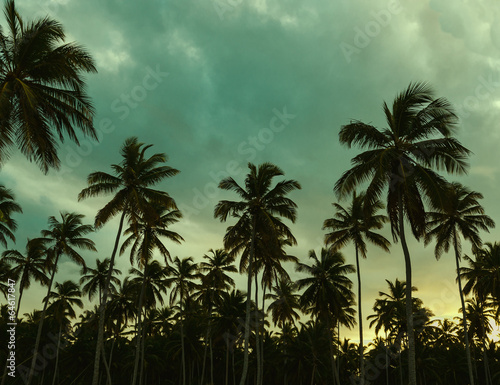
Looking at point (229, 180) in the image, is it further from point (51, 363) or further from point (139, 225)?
point (51, 363)

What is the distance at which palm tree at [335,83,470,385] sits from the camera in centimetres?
1891

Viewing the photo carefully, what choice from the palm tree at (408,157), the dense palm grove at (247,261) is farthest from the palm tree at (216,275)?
the palm tree at (408,157)

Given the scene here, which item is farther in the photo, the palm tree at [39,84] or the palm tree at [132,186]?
the palm tree at [132,186]

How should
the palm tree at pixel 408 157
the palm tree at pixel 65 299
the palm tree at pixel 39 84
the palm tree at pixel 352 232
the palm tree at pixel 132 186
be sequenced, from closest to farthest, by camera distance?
the palm tree at pixel 39 84 < the palm tree at pixel 408 157 < the palm tree at pixel 132 186 < the palm tree at pixel 352 232 < the palm tree at pixel 65 299

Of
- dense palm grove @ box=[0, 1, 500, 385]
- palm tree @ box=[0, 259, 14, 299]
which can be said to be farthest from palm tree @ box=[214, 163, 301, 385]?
palm tree @ box=[0, 259, 14, 299]

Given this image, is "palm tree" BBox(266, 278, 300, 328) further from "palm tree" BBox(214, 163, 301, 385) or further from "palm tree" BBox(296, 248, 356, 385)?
"palm tree" BBox(214, 163, 301, 385)

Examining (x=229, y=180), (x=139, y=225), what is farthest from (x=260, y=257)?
(x=139, y=225)

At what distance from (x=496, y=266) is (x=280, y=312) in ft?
71.6

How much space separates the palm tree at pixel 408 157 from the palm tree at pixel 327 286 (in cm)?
2034

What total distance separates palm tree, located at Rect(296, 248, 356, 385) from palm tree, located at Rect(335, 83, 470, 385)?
801 inches

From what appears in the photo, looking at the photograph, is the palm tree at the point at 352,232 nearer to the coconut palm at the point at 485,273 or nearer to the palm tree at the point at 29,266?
the coconut palm at the point at 485,273

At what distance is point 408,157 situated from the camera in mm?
19641

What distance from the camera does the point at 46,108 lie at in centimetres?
1420

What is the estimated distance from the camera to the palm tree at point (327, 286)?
4034 cm
